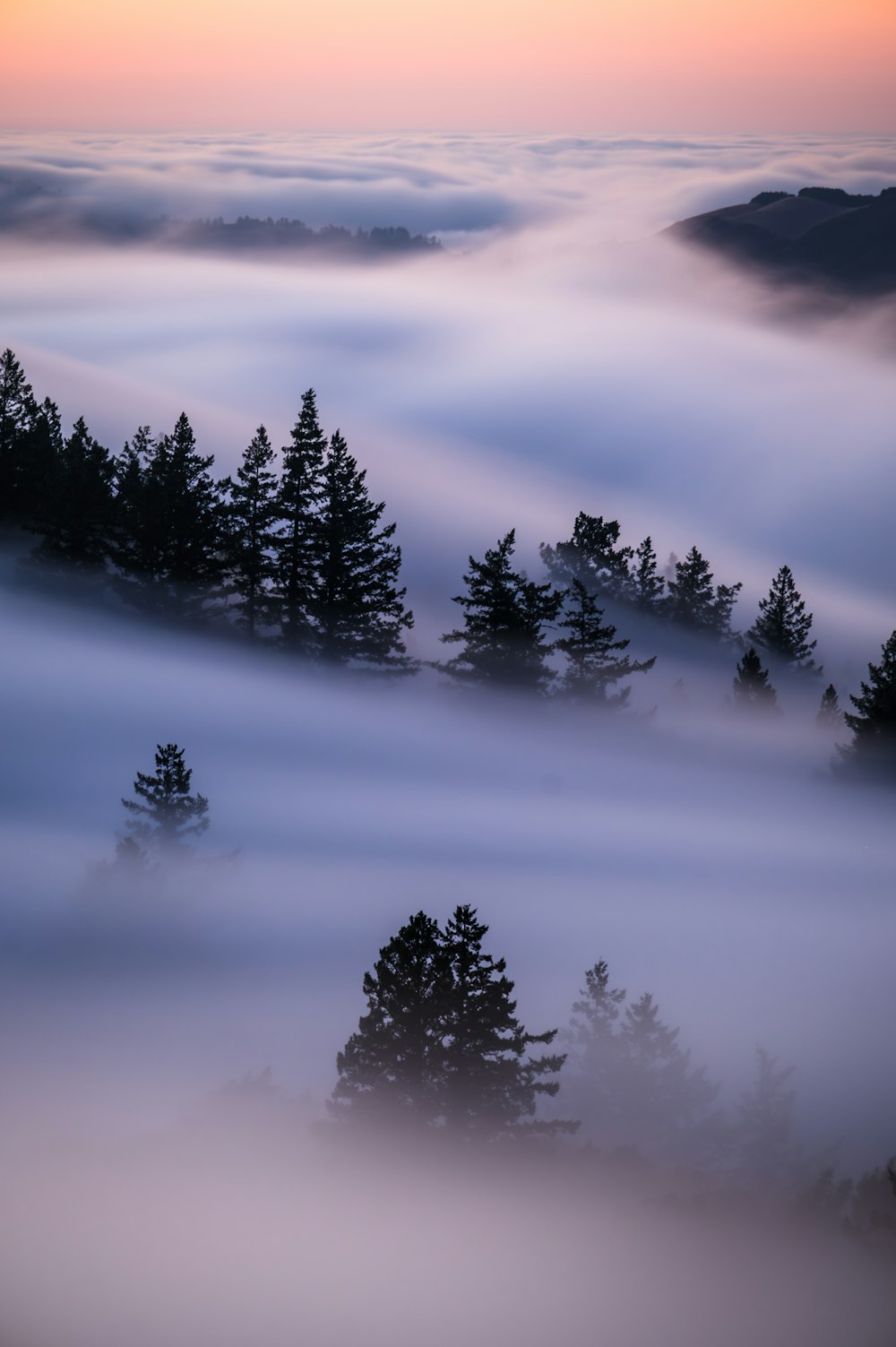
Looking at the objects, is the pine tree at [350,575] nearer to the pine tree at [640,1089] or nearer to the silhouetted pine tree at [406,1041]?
the pine tree at [640,1089]

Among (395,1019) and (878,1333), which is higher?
(395,1019)

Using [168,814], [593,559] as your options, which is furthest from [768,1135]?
[593,559]

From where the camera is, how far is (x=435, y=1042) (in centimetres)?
2023

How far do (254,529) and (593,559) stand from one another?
64.0ft

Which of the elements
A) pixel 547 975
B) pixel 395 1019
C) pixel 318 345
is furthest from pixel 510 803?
pixel 318 345

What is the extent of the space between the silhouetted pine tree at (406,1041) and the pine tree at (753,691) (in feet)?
89.2

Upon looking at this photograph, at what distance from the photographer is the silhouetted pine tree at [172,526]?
37.8m

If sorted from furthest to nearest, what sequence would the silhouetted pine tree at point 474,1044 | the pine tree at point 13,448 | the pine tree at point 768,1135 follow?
the pine tree at point 13,448 → the pine tree at point 768,1135 → the silhouetted pine tree at point 474,1044

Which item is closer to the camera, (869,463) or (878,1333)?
(878,1333)

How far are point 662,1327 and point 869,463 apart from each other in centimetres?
16066

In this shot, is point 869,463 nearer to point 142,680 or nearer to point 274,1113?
point 142,680

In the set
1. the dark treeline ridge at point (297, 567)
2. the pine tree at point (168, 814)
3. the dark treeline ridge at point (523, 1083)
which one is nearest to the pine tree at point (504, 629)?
the dark treeline ridge at point (297, 567)

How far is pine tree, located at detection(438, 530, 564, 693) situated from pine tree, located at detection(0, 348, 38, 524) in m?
18.5

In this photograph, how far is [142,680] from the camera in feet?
128
